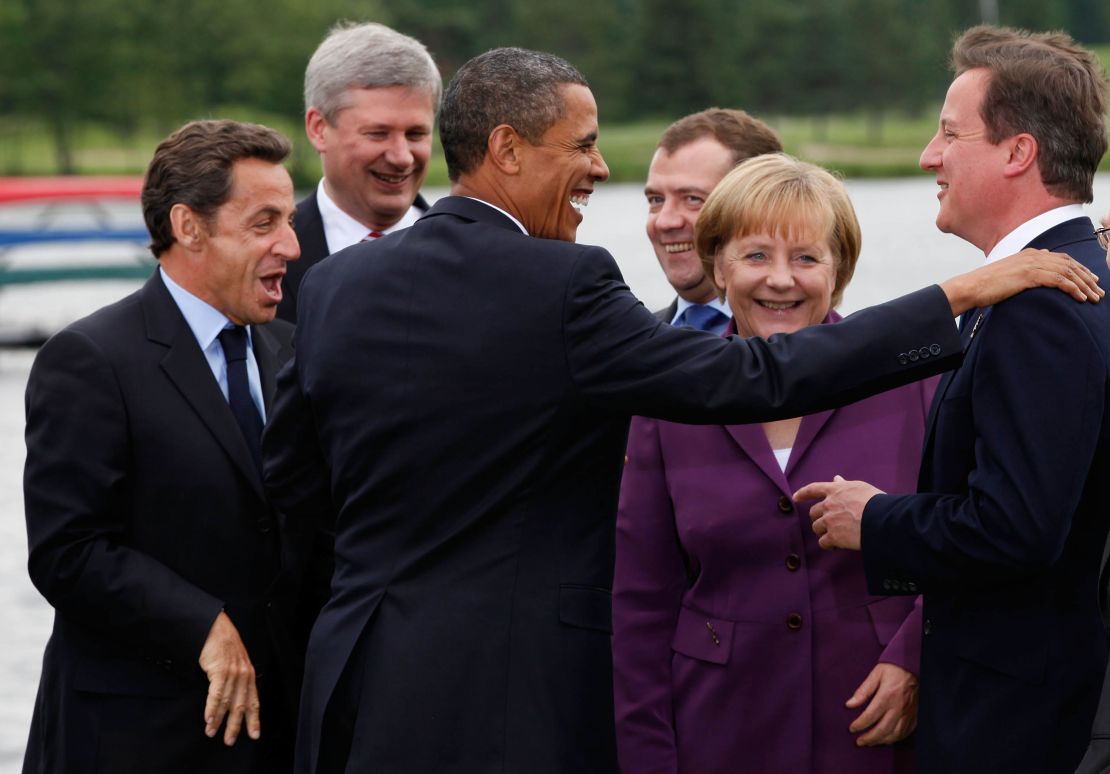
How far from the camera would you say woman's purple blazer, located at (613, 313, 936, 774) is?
3465 millimetres

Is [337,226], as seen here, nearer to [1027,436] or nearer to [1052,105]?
[1052,105]

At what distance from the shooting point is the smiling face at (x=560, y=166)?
3.05 metres

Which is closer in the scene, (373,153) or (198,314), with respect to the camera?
(198,314)

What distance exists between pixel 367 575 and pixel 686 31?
4184 inches

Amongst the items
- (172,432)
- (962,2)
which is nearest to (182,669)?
(172,432)

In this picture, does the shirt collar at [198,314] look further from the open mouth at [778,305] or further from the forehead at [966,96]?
the forehead at [966,96]

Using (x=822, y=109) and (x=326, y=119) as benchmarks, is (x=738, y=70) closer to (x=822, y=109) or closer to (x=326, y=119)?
(x=822, y=109)

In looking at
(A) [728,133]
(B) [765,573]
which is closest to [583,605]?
(B) [765,573]

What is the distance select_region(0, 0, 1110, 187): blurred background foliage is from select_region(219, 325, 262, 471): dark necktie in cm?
6171

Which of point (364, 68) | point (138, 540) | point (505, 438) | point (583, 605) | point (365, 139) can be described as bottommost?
point (583, 605)

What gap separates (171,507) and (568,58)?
9244 centimetres

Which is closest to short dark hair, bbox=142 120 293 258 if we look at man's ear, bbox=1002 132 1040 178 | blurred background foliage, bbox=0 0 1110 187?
man's ear, bbox=1002 132 1040 178

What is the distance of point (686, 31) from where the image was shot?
106 meters

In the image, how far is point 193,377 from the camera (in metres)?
3.61
